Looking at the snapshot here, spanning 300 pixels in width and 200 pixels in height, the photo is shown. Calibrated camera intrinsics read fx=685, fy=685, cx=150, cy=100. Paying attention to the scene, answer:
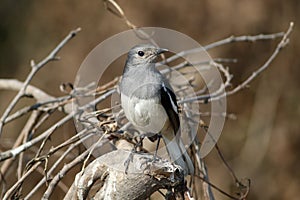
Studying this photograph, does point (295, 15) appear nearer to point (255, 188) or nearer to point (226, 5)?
point (226, 5)

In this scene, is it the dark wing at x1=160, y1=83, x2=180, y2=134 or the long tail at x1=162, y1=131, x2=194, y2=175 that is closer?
the long tail at x1=162, y1=131, x2=194, y2=175

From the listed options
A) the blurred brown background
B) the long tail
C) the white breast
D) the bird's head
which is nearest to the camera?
the long tail

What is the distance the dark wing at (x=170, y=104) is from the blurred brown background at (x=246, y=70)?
359 centimetres

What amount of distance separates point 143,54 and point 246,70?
383 centimetres

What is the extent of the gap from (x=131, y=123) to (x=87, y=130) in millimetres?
265

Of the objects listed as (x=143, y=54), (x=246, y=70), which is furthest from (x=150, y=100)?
(x=246, y=70)

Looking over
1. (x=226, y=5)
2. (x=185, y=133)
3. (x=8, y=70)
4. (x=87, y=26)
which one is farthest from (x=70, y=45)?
(x=185, y=133)

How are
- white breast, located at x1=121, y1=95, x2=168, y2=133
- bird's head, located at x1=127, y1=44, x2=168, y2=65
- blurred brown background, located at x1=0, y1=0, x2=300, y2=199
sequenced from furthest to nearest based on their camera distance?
1. blurred brown background, located at x1=0, y1=0, x2=300, y2=199
2. bird's head, located at x1=127, y1=44, x2=168, y2=65
3. white breast, located at x1=121, y1=95, x2=168, y2=133

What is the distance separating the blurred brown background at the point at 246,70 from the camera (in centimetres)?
627

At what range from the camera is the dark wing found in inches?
98.6

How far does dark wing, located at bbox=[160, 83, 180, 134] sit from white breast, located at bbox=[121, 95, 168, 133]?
0.02 meters

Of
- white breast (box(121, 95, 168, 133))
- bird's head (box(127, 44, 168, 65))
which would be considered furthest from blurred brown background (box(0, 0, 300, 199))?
white breast (box(121, 95, 168, 133))

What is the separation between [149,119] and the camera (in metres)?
2.55

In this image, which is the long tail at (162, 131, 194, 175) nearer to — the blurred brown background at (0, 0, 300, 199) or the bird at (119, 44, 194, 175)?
the bird at (119, 44, 194, 175)
